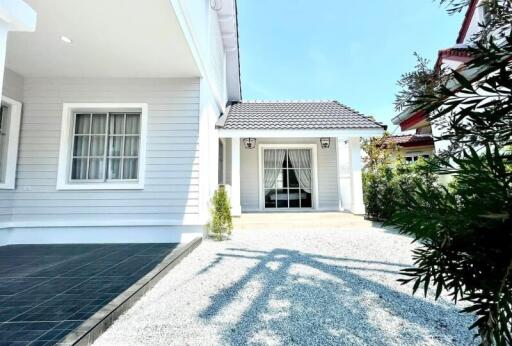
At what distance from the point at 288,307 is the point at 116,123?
5338mm

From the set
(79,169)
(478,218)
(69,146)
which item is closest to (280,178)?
(79,169)

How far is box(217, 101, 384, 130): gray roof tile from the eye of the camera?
7652mm

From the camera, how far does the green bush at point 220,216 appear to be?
5922mm

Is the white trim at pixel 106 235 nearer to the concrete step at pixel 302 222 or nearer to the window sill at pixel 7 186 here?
the window sill at pixel 7 186

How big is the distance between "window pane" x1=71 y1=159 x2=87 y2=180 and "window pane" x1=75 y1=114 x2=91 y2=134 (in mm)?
651

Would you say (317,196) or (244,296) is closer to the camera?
(244,296)

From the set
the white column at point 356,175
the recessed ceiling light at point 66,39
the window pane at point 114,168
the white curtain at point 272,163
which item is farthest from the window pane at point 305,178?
the recessed ceiling light at point 66,39

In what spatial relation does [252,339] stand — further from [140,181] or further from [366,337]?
[140,181]

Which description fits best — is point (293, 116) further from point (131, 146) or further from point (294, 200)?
point (131, 146)

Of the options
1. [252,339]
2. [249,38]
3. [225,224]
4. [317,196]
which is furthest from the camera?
[249,38]

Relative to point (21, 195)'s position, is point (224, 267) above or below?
below

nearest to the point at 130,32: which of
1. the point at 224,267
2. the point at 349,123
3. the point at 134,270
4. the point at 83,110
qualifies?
the point at 83,110

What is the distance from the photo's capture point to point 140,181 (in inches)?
221

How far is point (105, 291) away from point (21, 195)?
13.9 feet
